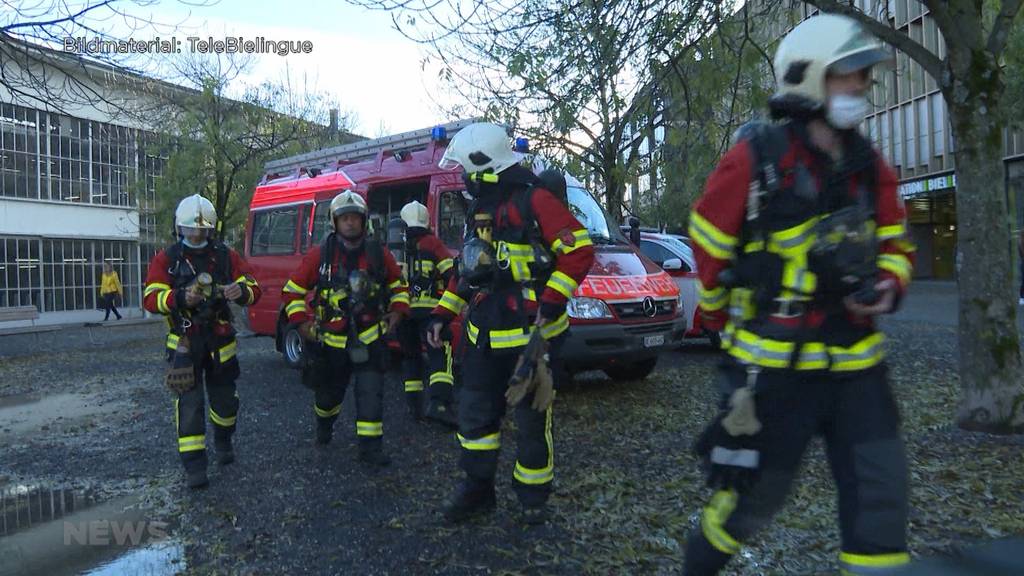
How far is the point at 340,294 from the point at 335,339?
31 centimetres

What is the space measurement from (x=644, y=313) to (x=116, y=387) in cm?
687

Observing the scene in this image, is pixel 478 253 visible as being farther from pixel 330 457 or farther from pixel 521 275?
pixel 330 457

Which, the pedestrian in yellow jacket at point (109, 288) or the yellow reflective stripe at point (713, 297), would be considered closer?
the yellow reflective stripe at point (713, 297)

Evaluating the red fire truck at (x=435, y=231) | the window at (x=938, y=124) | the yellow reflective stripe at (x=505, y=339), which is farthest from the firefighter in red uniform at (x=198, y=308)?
the window at (x=938, y=124)

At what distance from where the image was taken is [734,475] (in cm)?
252

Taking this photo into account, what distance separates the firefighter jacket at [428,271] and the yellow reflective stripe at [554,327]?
9.31 ft

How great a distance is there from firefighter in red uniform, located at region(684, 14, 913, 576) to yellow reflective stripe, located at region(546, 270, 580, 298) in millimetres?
1537

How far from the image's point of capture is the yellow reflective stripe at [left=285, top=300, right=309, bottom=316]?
223 inches

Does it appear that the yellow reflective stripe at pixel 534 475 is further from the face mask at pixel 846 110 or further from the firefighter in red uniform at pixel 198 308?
the face mask at pixel 846 110

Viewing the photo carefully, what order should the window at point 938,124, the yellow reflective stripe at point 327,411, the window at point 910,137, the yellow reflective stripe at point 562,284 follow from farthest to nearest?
the window at point 910,137 < the window at point 938,124 < the yellow reflective stripe at point 327,411 < the yellow reflective stripe at point 562,284

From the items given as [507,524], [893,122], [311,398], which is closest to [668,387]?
[311,398]

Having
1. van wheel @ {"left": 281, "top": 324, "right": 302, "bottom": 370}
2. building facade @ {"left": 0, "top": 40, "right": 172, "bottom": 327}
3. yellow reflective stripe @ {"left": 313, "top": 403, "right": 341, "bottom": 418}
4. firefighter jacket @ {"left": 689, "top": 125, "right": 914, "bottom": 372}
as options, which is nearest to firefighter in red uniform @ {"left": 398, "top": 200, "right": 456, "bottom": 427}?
yellow reflective stripe @ {"left": 313, "top": 403, "right": 341, "bottom": 418}

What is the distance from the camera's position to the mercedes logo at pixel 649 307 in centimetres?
787

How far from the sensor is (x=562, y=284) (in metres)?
4.16
